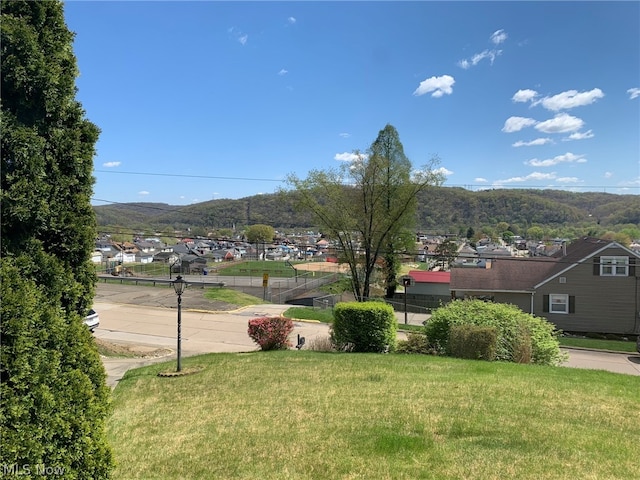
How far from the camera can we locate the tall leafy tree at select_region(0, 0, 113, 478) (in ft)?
8.55

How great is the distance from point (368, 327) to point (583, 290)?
18.1m

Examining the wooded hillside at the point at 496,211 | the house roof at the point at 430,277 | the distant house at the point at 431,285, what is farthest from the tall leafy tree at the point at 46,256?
the wooded hillside at the point at 496,211

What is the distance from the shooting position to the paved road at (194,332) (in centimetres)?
1441

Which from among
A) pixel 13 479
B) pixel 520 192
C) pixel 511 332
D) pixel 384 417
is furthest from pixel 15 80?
pixel 520 192

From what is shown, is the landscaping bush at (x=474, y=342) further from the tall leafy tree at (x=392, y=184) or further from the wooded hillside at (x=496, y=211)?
the wooded hillside at (x=496, y=211)

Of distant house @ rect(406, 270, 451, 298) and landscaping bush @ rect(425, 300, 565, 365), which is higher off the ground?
landscaping bush @ rect(425, 300, 565, 365)

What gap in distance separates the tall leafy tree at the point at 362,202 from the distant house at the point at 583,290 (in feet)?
22.8

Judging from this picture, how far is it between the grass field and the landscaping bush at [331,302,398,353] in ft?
11.3

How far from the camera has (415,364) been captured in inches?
345

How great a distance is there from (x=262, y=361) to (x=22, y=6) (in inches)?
333

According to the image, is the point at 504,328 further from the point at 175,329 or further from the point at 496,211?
the point at 496,211

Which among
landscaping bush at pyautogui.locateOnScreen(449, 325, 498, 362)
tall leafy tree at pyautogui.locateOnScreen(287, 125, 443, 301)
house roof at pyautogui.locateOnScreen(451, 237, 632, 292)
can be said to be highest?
tall leafy tree at pyautogui.locateOnScreen(287, 125, 443, 301)

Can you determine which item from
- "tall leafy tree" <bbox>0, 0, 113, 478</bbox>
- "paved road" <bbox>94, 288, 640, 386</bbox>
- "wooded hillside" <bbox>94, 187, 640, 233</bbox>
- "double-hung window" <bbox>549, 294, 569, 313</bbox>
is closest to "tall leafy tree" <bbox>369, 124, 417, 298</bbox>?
"paved road" <bbox>94, 288, 640, 386</bbox>

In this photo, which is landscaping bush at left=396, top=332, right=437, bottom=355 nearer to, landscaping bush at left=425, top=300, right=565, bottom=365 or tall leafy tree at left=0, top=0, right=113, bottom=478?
landscaping bush at left=425, top=300, right=565, bottom=365
